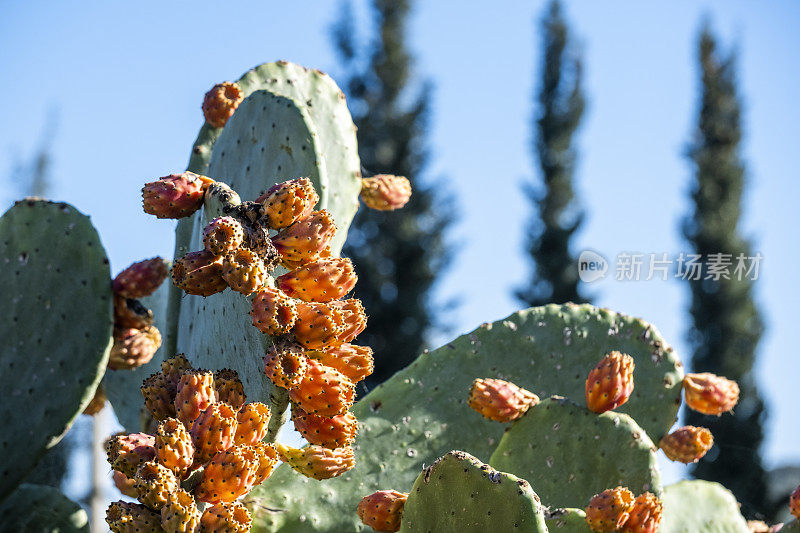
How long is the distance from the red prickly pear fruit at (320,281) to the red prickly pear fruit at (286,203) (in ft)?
0.20

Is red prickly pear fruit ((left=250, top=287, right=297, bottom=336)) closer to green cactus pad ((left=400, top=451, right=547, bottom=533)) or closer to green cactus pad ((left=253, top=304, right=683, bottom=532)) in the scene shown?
green cactus pad ((left=400, top=451, right=547, bottom=533))

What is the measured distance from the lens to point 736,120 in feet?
46.6

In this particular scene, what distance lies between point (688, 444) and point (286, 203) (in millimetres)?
1035

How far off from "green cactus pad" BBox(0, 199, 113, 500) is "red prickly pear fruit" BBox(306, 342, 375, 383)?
29.5 inches

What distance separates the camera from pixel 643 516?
146 centimetres

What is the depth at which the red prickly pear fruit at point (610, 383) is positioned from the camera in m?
1.62

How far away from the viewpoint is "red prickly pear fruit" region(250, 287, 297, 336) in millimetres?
1051

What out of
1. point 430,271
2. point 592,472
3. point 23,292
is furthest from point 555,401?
point 430,271

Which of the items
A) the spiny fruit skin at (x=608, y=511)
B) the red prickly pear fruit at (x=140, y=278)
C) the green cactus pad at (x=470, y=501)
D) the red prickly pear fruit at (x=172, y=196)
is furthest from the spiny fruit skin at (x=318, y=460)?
the red prickly pear fruit at (x=140, y=278)

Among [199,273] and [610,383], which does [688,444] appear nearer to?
[610,383]

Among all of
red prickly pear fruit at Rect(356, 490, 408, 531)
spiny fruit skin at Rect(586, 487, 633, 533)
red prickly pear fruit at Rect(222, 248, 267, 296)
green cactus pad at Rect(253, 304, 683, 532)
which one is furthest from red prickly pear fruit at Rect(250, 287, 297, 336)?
green cactus pad at Rect(253, 304, 683, 532)

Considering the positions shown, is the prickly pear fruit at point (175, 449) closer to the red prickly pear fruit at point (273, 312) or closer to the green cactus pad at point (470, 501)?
the red prickly pear fruit at point (273, 312)

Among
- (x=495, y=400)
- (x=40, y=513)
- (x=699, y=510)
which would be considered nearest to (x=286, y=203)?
(x=495, y=400)

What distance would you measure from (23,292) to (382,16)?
13710 millimetres
